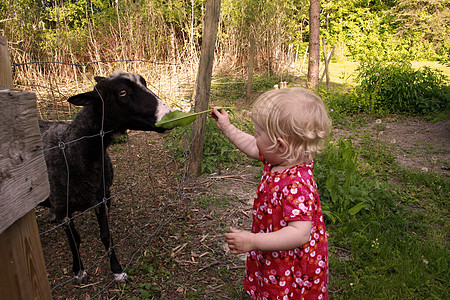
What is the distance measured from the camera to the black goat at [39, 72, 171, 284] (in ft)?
8.61

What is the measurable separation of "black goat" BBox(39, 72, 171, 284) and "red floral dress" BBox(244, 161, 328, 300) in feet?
4.26

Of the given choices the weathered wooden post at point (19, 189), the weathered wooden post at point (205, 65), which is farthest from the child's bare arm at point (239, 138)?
the weathered wooden post at point (205, 65)

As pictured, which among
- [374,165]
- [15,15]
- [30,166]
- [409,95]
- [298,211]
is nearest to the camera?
[30,166]

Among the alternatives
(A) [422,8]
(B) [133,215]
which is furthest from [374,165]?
(A) [422,8]

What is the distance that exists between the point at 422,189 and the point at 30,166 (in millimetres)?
4735

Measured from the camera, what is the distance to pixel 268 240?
1479 mm

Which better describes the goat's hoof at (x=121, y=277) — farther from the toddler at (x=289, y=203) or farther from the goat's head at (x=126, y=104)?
the toddler at (x=289, y=203)

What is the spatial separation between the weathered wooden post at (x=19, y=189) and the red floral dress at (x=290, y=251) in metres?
1.10

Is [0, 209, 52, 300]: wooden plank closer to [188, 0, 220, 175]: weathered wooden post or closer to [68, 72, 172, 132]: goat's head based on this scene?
[68, 72, 172, 132]: goat's head

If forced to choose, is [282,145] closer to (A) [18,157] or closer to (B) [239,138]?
(B) [239,138]

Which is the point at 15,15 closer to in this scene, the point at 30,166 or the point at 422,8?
the point at 30,166

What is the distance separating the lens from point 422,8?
15641mm

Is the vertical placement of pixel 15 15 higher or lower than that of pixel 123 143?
higher

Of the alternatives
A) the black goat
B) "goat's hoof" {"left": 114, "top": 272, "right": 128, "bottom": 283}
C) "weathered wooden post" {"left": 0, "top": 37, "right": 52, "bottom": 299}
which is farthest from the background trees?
"weathered wooden post" {"left": 0, "top": 37, "right": 52, "bottom": 299}
